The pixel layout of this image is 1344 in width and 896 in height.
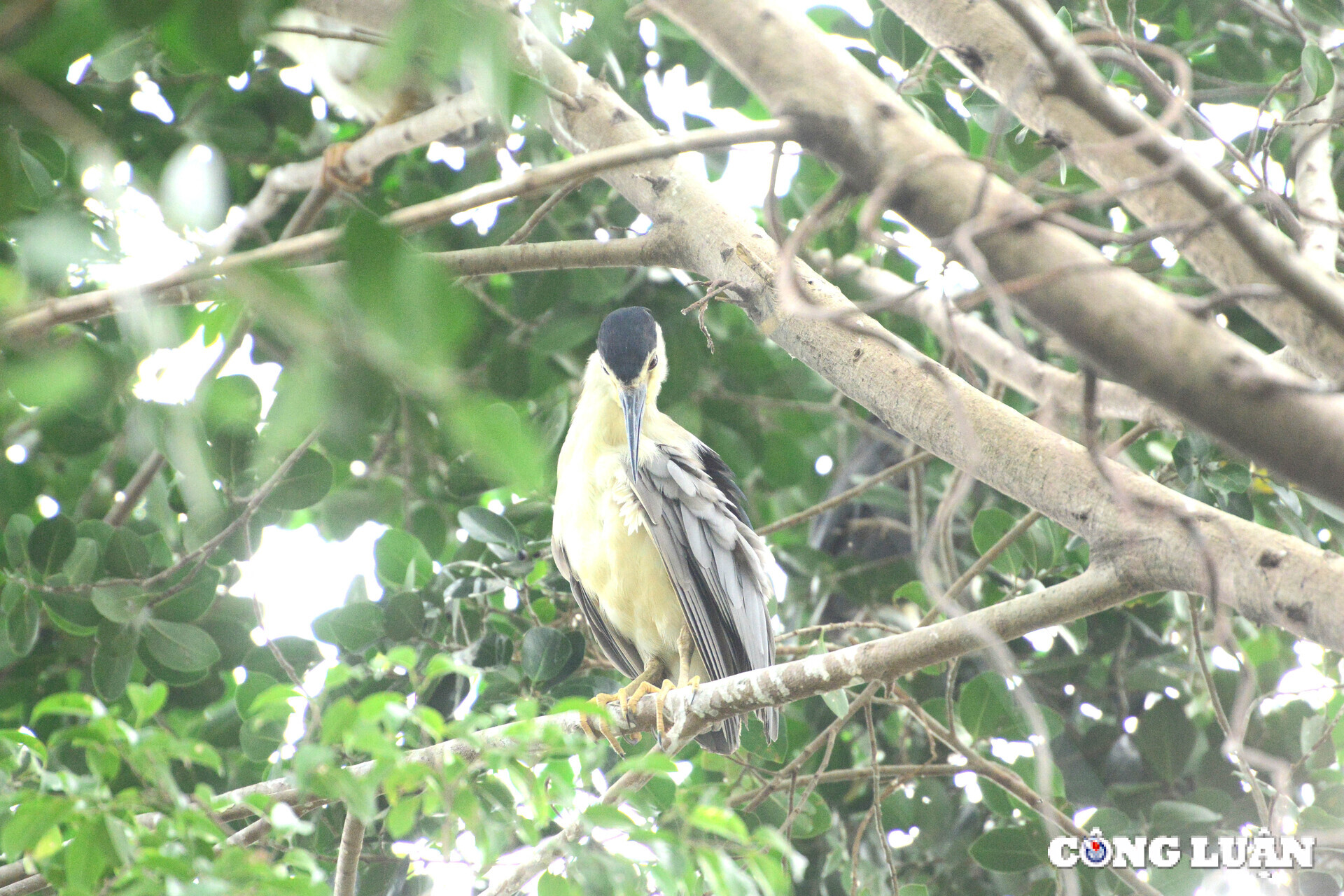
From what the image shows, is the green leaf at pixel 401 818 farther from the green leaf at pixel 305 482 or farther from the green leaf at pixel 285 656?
the green leaf at pixel 285 656

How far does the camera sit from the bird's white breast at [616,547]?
3.20m

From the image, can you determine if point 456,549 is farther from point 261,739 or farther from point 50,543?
point 50,543

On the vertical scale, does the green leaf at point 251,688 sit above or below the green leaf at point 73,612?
below

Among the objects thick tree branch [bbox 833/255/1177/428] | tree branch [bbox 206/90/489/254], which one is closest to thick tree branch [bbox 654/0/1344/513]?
thick tree branch [bbox 833/255/1177/428]

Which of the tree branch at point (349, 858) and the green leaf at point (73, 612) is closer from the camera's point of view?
the tree branch at point (349, 858)

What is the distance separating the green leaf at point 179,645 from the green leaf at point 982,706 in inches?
77.7

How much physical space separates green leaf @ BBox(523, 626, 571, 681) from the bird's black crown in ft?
2.96

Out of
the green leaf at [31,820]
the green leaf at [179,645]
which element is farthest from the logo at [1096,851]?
the green leaf at [179,645]

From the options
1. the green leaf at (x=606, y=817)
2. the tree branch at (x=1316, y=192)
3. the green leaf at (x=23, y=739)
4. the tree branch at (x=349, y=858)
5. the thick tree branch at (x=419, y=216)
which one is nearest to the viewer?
the thick tree branch at (x=419, y=216)

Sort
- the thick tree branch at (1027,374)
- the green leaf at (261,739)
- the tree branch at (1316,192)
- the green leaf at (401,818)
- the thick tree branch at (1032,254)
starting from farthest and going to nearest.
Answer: the green leaf at (261,739)
the tree branch at (1316,192)
the thick tree branch at (1027,374)
the green leaf at (401,818)
the thick tree branch at (1032,254)

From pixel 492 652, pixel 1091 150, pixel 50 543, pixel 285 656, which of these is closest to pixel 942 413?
pixel 1091 150

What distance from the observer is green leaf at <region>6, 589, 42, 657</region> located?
2557mm

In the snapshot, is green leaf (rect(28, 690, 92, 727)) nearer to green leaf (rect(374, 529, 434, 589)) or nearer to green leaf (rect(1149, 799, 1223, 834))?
green leaf (rect(374, 529, 434, 589))

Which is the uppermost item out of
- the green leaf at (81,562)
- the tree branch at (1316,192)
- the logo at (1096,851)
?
the tree branch at (1316,192)
